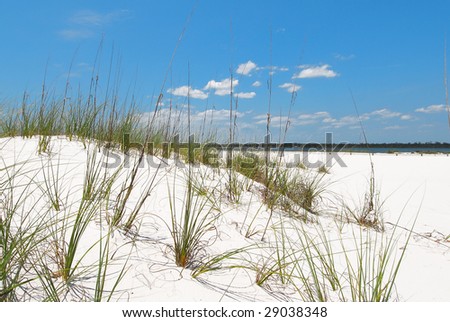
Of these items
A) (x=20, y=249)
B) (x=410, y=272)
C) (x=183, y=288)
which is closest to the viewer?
(x=20, y=249)

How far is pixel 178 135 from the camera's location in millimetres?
4266

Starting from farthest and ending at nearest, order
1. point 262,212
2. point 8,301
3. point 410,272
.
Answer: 1. point 262,212
2. point 410,272
3. point 8,301

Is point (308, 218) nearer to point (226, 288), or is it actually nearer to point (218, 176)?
point (218, 176)

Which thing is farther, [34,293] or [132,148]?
[132,148]

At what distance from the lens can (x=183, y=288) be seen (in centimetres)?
133

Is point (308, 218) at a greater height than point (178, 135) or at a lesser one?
lesser

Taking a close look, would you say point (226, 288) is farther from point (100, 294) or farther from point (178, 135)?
point (178, 135)

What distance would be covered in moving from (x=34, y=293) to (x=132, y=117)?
130 inches

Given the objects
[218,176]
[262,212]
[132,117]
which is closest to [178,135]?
[132,117]

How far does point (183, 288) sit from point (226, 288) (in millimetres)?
195

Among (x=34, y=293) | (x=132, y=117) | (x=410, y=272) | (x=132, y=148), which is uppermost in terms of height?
(x=132, y=117)

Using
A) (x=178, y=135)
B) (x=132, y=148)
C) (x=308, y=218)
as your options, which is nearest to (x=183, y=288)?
(x=308, y=218)

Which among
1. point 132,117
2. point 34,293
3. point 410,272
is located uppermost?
point 132,117

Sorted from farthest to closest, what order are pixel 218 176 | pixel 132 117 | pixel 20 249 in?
pixel 132 117 < pixel 218 176 < pixel 20 249
